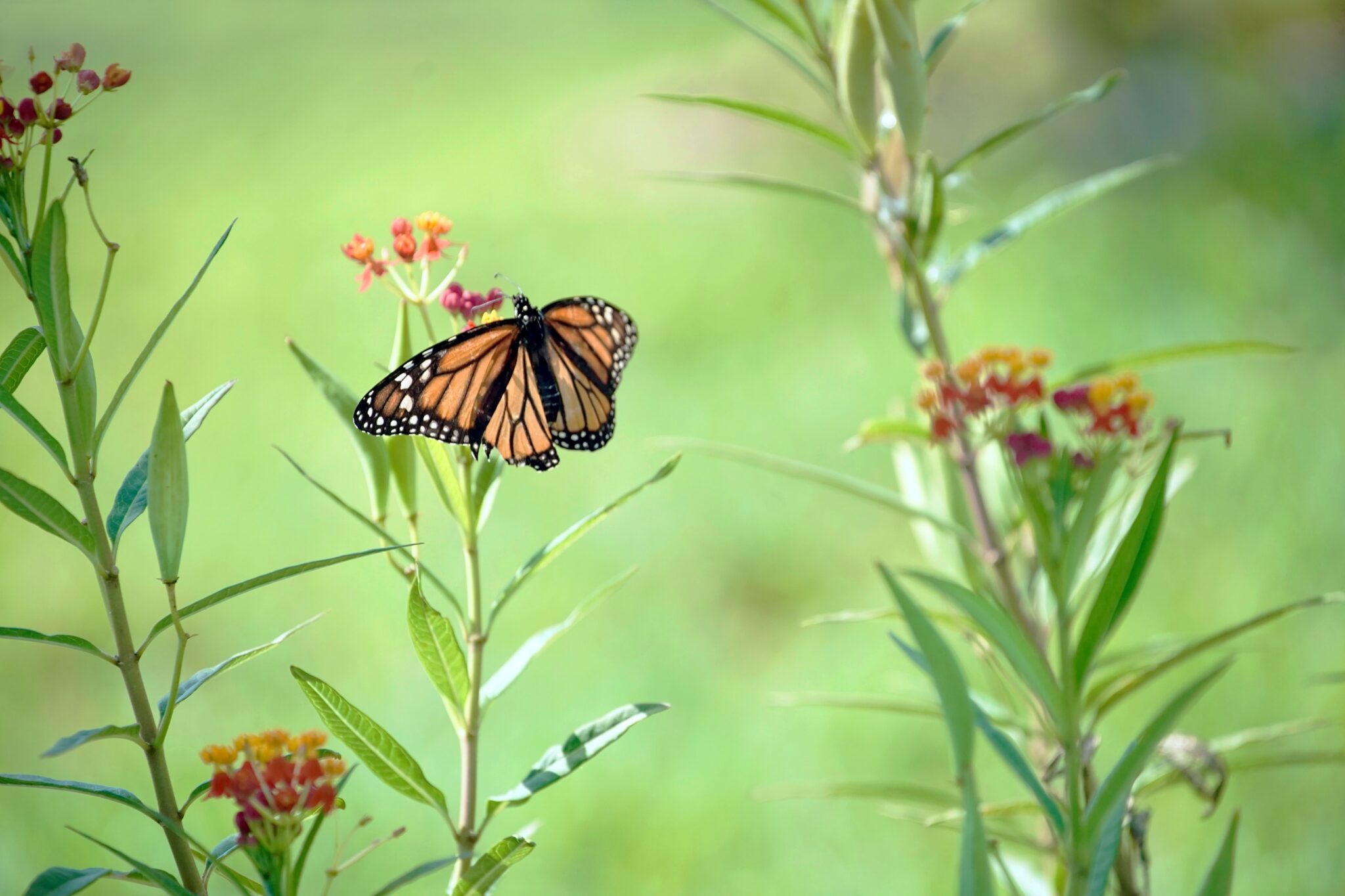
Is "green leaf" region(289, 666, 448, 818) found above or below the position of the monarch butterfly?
below

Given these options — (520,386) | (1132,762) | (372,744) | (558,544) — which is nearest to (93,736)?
A: (372,744)

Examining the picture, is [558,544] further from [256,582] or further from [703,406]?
[703,406]

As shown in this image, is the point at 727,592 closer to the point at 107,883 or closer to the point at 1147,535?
the point at 107,883

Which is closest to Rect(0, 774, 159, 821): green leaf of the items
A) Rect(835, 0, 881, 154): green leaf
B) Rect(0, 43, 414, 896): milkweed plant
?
Rect(0, 43, 414, 896): milkweed plant

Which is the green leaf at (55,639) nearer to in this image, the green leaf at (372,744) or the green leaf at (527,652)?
the green leaf at (372,744)

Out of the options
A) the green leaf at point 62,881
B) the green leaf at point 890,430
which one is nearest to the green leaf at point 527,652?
the green leaf at point 62,881

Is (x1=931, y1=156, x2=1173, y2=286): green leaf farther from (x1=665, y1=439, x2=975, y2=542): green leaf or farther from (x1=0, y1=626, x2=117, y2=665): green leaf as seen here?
(x1=0, y1=626, x2=117, y2=665): green leaf
